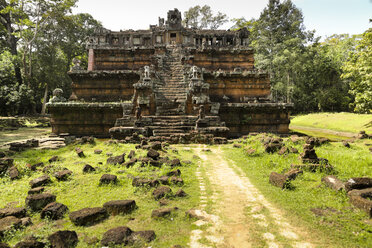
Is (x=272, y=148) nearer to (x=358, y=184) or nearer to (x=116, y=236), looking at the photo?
(x=358, y=184)

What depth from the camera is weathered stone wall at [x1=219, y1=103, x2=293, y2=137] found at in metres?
13.6

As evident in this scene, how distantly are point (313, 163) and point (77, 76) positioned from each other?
54.0 ft

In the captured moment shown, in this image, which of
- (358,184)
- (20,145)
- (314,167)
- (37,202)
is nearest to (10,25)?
(20,145)

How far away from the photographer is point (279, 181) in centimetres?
482

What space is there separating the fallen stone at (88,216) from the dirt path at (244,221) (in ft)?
5.08

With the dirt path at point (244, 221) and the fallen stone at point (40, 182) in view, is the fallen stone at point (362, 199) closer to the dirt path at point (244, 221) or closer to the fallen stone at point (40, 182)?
the dirt path at point (244, 221)

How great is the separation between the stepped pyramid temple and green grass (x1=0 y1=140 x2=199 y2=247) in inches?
203

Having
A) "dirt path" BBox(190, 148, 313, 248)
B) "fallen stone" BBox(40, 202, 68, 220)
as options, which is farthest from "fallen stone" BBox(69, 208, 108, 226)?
"dirt path" BBox(190, 148, 313, 248)

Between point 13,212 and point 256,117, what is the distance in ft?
42.3

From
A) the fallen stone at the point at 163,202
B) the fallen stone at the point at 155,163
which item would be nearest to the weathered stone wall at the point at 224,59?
the fallen stone at the point at 155,163

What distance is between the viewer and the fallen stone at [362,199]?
3402 millimetres

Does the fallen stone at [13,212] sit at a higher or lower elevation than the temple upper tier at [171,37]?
lower

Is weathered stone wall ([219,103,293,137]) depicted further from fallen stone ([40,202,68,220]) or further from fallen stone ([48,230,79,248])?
fallen stone ([48,230,79,248])

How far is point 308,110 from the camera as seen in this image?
38.7m
